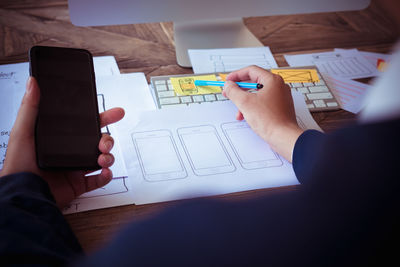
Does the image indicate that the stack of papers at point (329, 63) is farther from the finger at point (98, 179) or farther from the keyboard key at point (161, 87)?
the finger at point (98, 179)

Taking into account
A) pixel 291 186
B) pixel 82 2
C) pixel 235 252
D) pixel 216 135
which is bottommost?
pixel 235 252

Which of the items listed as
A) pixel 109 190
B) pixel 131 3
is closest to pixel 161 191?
pixel 109 190

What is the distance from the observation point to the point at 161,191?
1.74 feet

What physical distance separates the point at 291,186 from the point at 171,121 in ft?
0.78

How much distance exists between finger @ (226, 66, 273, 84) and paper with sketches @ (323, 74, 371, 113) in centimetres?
20

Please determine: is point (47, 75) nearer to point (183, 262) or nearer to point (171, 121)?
point (171, 121)

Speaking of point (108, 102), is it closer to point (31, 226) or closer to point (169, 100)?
point (169, 100)

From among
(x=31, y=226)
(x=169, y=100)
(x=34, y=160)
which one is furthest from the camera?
(x=169, y=100)

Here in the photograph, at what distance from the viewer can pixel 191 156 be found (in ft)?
1.92

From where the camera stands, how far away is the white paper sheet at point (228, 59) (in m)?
0.81

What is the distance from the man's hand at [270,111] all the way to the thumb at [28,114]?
34 centimetres

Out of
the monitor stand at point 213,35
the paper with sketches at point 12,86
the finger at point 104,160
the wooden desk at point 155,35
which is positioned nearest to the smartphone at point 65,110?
the finger at point 104,160

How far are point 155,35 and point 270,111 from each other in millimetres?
418

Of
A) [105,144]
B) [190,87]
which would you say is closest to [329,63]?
[190,87]
